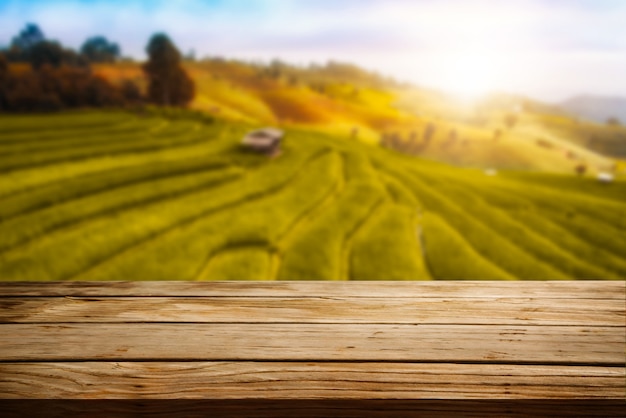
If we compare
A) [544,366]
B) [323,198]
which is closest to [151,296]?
[544,366]

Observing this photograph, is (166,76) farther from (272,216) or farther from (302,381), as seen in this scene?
(302,381)

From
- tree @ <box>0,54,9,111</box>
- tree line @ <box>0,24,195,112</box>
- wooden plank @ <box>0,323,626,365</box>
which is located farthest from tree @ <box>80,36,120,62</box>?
wooden plank @ <box>0,323,626,365</box>

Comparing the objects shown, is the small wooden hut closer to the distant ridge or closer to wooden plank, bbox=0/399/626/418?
the distant ridge

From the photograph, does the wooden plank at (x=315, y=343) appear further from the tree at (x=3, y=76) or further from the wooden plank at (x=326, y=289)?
the tree at (x=3, y=76)

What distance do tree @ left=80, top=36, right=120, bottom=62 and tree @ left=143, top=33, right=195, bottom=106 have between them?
685 mm

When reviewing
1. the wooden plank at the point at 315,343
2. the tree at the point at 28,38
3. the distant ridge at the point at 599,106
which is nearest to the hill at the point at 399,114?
the tree at the point at 28,38

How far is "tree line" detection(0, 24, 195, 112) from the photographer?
299 inches

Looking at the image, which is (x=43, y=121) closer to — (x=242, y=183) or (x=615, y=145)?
(x=242, y=183)

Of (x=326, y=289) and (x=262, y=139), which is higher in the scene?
(x=262, y=139)

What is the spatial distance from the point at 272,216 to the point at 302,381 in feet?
22.7

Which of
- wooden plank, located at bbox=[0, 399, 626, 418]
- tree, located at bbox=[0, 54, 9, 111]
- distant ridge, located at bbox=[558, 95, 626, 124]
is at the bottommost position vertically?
wooden plank, located at bbox=[0, 399, 626, 418]

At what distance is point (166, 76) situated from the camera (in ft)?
29.9

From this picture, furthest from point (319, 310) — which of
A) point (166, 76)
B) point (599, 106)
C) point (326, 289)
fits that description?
point (166, 76)

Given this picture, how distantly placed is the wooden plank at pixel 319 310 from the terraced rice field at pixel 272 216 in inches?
191
